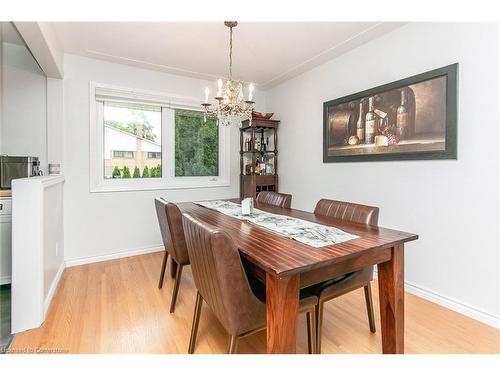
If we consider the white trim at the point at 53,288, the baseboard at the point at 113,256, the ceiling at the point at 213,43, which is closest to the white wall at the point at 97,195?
the baseboard at the point at 113,256

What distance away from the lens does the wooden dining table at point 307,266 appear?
3.44 feet

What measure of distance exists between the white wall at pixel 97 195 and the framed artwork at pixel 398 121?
2.05m

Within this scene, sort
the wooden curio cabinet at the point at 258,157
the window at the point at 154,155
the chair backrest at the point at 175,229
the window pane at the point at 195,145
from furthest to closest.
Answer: the wooden curio cabinet at the point at 258,157
the window pane at the point at 195,145
the window at the point at 154,155
the chair backrest at the point at 175,229

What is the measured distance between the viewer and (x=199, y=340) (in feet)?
5.44

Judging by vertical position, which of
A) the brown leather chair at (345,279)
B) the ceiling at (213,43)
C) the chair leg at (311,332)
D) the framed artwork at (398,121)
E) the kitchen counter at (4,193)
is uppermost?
the ceiling at (213,43)

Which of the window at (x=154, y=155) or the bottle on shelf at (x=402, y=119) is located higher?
the bottle on shelf at (x=402, y=119)

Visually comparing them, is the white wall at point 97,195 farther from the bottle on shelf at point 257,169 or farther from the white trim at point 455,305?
the white trim at point 455,305

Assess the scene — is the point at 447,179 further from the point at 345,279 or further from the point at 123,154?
the point at 123,154

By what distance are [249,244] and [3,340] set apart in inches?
69.8

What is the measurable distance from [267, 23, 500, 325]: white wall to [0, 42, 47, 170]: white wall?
3.21m

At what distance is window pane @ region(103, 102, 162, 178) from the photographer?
317 cm
